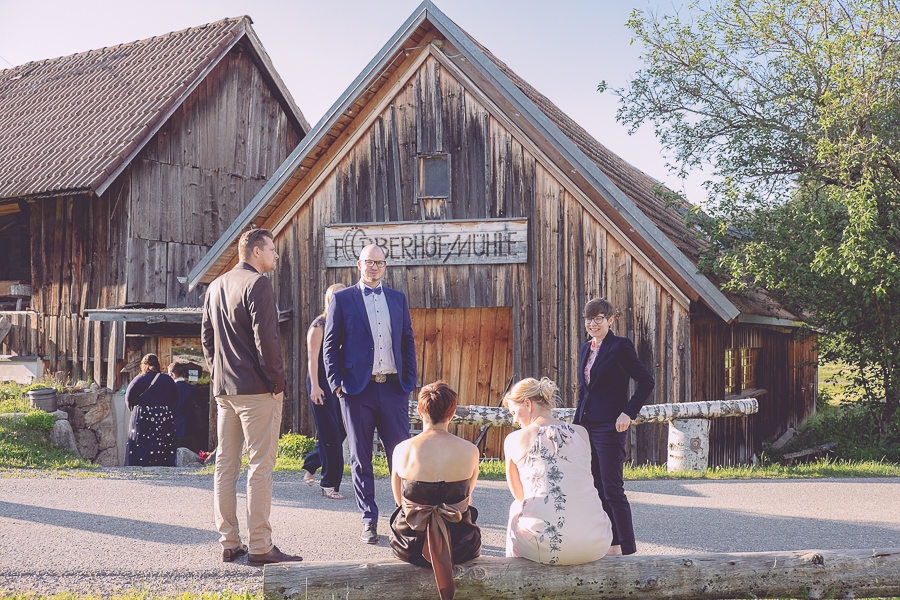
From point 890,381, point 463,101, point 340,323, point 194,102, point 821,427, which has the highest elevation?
point 194,102

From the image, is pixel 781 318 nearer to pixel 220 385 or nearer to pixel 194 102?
pixel 220 385

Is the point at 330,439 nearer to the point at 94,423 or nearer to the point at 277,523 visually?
the point at 277,523

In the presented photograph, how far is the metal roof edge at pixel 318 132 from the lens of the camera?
39.3ft

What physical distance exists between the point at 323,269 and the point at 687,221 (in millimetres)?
5461

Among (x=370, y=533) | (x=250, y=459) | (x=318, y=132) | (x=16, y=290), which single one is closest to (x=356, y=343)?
(x=250, y=459)

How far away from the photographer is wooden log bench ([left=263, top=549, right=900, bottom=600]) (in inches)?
171

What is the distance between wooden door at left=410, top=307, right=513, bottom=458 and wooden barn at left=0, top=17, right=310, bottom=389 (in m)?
4.47

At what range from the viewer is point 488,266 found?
12.2 metres

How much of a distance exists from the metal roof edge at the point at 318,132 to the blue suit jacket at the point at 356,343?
6.44 metres

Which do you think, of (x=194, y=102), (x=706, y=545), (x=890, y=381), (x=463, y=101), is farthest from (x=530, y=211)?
(x=194, y=102)

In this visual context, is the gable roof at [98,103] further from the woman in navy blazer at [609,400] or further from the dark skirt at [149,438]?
the woman in navy blazer at [609,400]

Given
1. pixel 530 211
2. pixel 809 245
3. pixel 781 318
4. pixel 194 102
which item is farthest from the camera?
pixel 194 102

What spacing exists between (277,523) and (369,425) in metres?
1.32

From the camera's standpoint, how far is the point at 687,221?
12.4 metres
